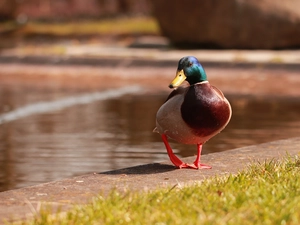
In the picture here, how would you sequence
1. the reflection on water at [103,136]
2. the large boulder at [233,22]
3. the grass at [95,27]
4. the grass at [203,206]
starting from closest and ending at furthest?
the grass at [203,206], the reflection on water at [103,136], the large boulder at [233,22], the grass at [95,27]

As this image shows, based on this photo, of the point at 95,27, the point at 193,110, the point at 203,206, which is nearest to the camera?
the point at 203,206

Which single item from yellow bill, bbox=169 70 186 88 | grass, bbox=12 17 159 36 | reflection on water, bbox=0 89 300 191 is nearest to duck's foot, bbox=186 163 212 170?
yellow bill, bbox=169 70 186 88

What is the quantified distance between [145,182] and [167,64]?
11.4 metres

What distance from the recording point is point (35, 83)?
16.0 m

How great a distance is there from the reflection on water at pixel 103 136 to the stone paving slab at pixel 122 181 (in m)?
1.13

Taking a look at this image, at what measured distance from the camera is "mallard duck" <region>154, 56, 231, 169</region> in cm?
611

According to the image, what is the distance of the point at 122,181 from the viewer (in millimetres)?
5824

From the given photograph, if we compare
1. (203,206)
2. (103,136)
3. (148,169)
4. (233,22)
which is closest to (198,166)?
(148,169)

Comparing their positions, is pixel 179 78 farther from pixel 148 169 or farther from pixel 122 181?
pixel 122 181

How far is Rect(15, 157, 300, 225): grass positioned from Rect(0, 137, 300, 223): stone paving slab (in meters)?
0.28

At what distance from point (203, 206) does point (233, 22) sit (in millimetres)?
14549

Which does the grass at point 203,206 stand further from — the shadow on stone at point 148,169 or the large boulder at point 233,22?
the large boulder at point 233,22

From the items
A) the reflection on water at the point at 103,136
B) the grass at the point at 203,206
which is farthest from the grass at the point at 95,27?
the grass at the point at 203,206

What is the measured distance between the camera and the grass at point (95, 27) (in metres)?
26.5
